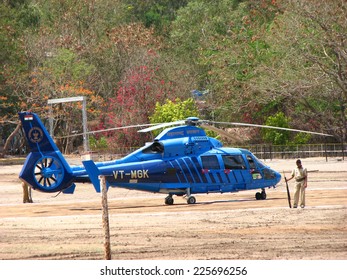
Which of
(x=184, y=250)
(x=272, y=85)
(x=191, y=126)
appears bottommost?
(x=184, y=250)

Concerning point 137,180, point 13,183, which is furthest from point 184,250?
point 13,183

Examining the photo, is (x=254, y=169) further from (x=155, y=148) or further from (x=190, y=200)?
(x=155, y=148)

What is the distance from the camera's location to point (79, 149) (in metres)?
77.9

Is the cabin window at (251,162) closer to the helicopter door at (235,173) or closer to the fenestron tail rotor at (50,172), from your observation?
the helicopter door at (235,173)

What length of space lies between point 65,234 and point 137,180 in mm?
7179

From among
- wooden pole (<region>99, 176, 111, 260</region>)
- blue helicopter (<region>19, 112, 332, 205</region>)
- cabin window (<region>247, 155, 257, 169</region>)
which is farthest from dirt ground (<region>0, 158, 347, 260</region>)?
cabin window (<region>247, 155, 257, 169</region>)

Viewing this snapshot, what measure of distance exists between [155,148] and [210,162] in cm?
214

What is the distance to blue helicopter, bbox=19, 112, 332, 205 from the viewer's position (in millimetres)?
34688

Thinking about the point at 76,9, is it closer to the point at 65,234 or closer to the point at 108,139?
the point at 108,139

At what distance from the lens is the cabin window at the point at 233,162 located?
Answer: 3591 cm

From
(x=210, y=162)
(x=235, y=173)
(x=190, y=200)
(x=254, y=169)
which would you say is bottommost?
(x=190, y=200)

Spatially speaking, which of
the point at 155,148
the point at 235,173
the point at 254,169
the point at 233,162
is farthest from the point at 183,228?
the point at 254,169

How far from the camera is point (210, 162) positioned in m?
35.7

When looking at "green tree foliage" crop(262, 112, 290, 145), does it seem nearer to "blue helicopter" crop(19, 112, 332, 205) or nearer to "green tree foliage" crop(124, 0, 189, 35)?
"blue helicopter" crop(19, 112, 332, 205)
